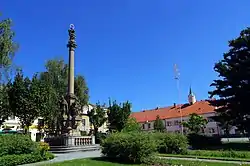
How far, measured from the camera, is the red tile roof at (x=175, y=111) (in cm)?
7762

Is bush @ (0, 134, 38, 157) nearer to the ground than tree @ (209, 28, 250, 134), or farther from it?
nearer to the ground

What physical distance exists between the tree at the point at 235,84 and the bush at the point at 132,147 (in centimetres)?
1941

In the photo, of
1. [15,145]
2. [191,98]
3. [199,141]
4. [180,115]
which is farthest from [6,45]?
[191,98]

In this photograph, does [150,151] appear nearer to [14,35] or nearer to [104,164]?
[104,164]

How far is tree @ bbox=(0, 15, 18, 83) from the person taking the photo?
27.2m

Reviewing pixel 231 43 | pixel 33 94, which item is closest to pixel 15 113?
pixel 33 94

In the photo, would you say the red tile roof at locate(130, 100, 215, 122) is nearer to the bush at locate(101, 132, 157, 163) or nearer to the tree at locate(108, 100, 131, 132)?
the tree at locate(108, 100, 131, 132)

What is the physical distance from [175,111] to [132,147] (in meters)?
71.9

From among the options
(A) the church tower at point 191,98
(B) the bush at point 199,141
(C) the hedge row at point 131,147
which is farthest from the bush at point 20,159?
(A) the church tower at point 191,98

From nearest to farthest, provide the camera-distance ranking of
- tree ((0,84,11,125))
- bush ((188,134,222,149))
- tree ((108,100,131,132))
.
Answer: tree ((0,84,11,125)) → bush ((188,134,222,149)) → tree ((108,100,131,132))

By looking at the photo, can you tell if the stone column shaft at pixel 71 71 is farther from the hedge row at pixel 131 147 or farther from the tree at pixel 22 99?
the hedge row at pixel 131 147

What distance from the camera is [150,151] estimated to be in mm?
15047

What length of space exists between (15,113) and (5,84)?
3845 millimetres

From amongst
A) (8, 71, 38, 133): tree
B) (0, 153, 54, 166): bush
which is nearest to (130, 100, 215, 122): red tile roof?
(8, 71, 38, 133): tree
